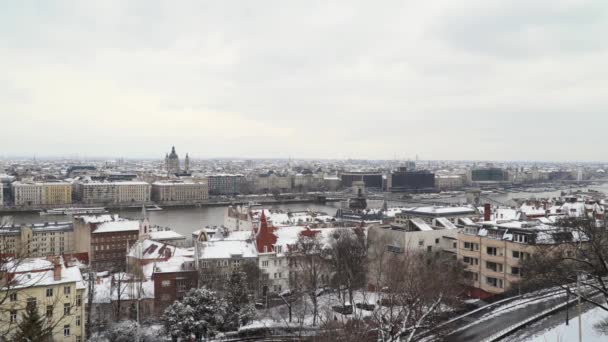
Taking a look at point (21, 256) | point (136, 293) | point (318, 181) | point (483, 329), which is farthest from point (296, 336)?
point (318, 181)

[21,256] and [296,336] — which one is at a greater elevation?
[21,256]

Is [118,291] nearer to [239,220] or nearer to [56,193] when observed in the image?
[239,220]

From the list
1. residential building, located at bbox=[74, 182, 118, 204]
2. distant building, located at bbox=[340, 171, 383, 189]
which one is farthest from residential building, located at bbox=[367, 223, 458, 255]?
distant building, located at bbox=[340, 171, 383, 189]

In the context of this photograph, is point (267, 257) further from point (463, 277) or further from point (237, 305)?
point (463, 277)

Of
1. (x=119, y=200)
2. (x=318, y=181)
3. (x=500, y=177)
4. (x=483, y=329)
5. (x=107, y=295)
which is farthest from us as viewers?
(x=500, y=177)

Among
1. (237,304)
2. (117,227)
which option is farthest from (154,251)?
(237,304)

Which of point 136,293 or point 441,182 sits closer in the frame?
point 136,293

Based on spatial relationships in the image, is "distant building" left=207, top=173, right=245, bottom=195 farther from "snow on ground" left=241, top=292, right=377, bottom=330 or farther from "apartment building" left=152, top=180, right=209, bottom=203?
"snow on ground" left=241, top=292, right=377, bottom=330
